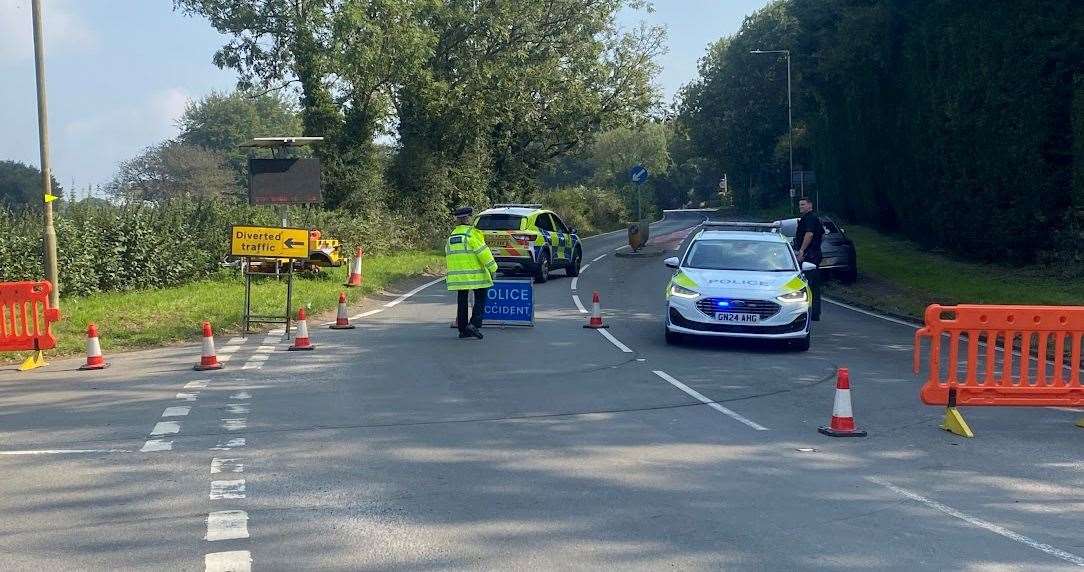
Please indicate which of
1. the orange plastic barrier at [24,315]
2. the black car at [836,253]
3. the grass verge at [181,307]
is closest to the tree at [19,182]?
the grass verge at [181,307]

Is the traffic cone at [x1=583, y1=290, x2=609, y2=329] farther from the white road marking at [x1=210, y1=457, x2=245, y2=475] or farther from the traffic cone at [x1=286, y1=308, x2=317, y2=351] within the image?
the white road marking at [x1=210, y1=457, x2=245, y2=475]

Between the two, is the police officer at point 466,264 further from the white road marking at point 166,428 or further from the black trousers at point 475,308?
the white road marking at point 166,428

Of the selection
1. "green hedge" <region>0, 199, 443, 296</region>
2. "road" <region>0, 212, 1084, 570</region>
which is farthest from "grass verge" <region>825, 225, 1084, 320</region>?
"green hedge" <region>0, 199, 443, 296</region>

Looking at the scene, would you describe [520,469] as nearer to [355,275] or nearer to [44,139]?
[44,139]

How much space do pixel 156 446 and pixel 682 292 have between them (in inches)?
304

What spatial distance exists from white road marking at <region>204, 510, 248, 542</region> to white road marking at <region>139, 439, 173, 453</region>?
6.93 feet

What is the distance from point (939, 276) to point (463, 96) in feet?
65.6

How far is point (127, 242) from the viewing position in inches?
861

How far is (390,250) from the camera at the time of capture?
3534 cm

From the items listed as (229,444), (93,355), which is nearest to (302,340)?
(93,355)

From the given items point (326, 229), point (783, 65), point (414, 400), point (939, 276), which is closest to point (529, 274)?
point (326, 229)

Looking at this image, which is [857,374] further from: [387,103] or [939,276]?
[387,103]

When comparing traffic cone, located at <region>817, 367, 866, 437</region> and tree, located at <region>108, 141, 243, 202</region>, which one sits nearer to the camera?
traffic cone, located at <region>817, 367, 866, 437</region>

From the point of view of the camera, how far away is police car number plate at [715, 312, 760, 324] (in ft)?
45.8
